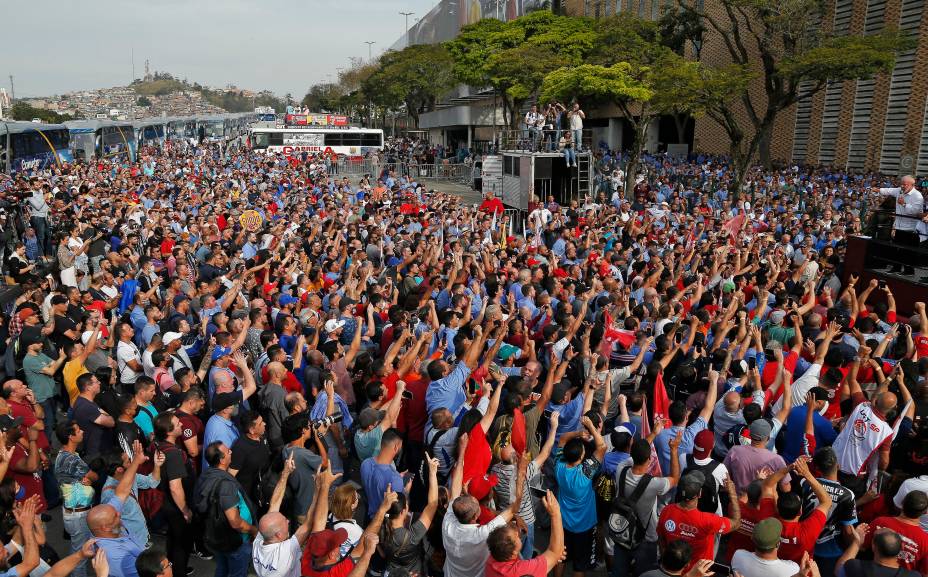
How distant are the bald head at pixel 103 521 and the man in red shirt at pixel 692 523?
10.3 ft

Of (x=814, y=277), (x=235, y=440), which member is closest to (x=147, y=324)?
(x=235, y=440)

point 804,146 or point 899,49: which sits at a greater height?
point 899,49

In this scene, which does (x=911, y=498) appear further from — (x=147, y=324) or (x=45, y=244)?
(x=45, y=244)

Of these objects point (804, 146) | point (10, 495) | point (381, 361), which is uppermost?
point (804, 146)

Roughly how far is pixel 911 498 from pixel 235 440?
4.38 m

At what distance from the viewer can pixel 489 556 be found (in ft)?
12.3

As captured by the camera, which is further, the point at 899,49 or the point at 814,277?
the point at 899,49

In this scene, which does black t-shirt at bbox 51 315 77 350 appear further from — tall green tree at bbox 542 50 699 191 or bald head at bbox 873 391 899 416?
tall green tree at bbox 542 50 699 191

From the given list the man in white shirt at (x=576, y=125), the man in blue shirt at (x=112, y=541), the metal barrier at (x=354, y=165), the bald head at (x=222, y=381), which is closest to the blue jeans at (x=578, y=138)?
the man in white shirt at (x=576, y=125)

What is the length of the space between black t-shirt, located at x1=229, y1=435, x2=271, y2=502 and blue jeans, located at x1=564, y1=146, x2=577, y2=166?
16.8 meters

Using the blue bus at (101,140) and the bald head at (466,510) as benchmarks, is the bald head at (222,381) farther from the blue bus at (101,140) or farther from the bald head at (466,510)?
the blue bus at (101,140)

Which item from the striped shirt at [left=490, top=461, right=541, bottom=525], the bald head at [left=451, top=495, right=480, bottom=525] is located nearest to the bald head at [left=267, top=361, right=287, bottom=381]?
the striped shirt at [left=490, top=461, right=541, bottom=525]

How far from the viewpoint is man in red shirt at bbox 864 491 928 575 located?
3.84 m

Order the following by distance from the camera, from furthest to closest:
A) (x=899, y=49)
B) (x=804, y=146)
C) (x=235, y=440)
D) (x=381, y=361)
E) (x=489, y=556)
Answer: (x=804, y=146), (x=899, y=49), (x=381, y=361), (x=235, y=440), (x=489, y=556)
